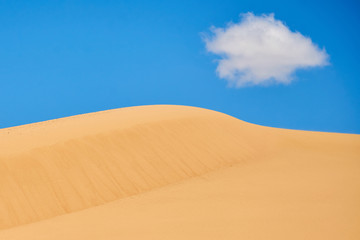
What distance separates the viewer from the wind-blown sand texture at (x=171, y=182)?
27.3ft

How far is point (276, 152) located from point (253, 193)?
721 centimetres

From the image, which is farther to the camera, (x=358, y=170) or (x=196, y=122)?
(x=196, y=122)

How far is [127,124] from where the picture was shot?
16.6 meters

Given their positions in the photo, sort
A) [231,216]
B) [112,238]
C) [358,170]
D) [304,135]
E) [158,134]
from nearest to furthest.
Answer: [112,238] → [231,216] → [358,170] → [158,134] → [304,135]

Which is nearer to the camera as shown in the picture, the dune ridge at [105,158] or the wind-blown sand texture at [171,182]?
the wind-blown sand texture at [171,182]

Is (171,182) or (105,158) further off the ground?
(105,158)

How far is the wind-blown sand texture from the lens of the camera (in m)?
8.32

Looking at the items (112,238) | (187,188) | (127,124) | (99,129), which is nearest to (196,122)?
(127,124)

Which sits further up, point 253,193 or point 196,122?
point 196,122

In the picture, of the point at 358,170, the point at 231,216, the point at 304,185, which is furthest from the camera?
the point at 358,170

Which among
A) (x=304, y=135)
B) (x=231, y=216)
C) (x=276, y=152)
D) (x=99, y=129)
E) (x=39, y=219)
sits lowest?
(x=39, y=219)

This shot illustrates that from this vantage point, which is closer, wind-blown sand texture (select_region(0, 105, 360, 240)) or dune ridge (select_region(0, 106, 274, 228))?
wind-blown sand texture (select_region(0, 105, 360, 240))

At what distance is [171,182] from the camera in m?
13.7

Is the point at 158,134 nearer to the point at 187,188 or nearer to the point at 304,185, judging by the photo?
the point at 187,188
